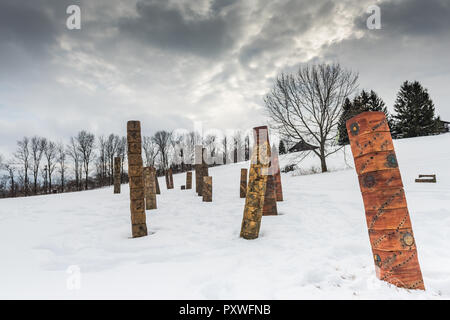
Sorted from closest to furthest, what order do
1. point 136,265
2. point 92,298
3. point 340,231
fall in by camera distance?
point 92,298 < point 136,265 < point 340,231

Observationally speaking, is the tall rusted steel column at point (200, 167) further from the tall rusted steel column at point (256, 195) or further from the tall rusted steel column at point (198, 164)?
the tall rusted steel column at point (256, 195)

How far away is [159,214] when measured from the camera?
5.70m

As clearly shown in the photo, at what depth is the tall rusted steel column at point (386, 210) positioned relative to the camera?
6.46ft

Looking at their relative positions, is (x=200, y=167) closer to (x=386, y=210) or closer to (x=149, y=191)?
(x=149, y=191)

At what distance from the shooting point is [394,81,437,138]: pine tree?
29641 millimetres

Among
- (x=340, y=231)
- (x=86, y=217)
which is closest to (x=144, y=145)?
(x=86, y=217)

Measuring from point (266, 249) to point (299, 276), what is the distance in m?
0.81

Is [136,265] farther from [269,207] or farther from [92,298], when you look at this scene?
[269,207]

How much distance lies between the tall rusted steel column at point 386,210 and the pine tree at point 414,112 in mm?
37303

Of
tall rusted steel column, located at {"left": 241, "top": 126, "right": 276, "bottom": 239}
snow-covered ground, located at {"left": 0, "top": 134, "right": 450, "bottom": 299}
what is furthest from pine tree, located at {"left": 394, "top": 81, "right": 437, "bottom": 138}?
tall rusted steel column, located at {"left": 241, "top": 126, "right": 276, "bottom": 239}

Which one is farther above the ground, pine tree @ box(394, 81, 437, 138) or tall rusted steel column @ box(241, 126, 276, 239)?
pine tree @ box(394, 81, 437, 138)

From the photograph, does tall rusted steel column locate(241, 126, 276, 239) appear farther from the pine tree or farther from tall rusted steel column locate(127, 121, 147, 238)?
the pine tree

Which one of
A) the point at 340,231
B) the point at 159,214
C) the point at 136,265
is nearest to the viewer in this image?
the point at 136,265

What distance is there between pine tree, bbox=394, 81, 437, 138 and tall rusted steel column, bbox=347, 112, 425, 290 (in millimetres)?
37303
